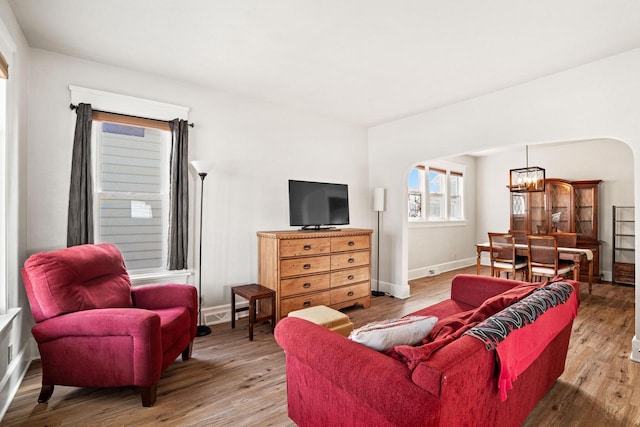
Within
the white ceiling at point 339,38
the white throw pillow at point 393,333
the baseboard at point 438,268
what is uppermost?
the white ceiling at point 339,38

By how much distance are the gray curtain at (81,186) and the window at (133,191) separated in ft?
0.58

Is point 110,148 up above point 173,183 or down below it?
above

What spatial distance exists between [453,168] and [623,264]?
337cm

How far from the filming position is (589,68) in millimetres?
2982

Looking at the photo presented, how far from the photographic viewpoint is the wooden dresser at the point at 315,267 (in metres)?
3.47

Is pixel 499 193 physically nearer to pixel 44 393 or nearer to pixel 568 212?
Result: pixel 568 212

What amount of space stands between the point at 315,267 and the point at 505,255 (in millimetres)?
3042

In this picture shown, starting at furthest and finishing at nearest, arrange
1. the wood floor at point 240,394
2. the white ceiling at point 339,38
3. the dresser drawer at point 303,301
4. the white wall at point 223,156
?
1. the dresser drawer at point 303,301
2. the white wall at point 223,156
3. the white ceiling at point 339,38
4. the wood floor at point 240,394

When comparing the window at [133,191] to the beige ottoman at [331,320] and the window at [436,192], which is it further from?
the window at [436,192]

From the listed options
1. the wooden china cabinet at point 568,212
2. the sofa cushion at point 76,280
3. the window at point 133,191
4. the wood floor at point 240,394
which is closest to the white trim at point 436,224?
the wooden china cabinet at point 568,212

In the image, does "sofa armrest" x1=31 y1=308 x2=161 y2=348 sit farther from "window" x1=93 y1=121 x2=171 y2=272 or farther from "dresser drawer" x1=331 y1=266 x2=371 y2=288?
"dresser drawer" x1=331 y1=266 x2=371 y2=288

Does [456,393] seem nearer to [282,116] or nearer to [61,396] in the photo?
[61,396]

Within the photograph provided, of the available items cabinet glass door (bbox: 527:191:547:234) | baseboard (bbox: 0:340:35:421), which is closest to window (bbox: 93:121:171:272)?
baseboard (bbox: 0:340:35:421)

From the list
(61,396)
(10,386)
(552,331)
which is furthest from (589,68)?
(10,386)
